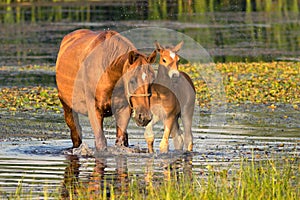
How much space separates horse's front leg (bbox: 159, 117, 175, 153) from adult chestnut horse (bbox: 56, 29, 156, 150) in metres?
0.49

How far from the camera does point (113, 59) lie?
11.3 metres

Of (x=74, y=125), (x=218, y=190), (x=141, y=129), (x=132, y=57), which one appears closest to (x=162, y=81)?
(x=132, y=57)

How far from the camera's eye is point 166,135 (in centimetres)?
1170

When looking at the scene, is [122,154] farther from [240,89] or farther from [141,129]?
[240,89]

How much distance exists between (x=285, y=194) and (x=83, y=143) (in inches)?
190

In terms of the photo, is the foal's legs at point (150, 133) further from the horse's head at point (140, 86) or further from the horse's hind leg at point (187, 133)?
the horse's head at point (140, 86)

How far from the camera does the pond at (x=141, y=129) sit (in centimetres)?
1058

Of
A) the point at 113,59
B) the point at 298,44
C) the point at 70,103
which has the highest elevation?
the point at 113,59

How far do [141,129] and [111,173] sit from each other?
396cm

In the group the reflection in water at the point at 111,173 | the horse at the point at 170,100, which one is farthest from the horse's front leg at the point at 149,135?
the reflection in water at the point at 111,173

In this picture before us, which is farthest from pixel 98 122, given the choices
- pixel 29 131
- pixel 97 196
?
pixel 97 196

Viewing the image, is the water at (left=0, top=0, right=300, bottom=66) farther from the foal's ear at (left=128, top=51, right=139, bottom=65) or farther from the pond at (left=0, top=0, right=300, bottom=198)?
the foal's ear at (left=128, top=51, right=139, bottom=65)

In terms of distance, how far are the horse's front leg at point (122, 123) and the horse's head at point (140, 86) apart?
0.99m

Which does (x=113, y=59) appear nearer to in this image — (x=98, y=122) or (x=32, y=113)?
(x=98, y=122)
